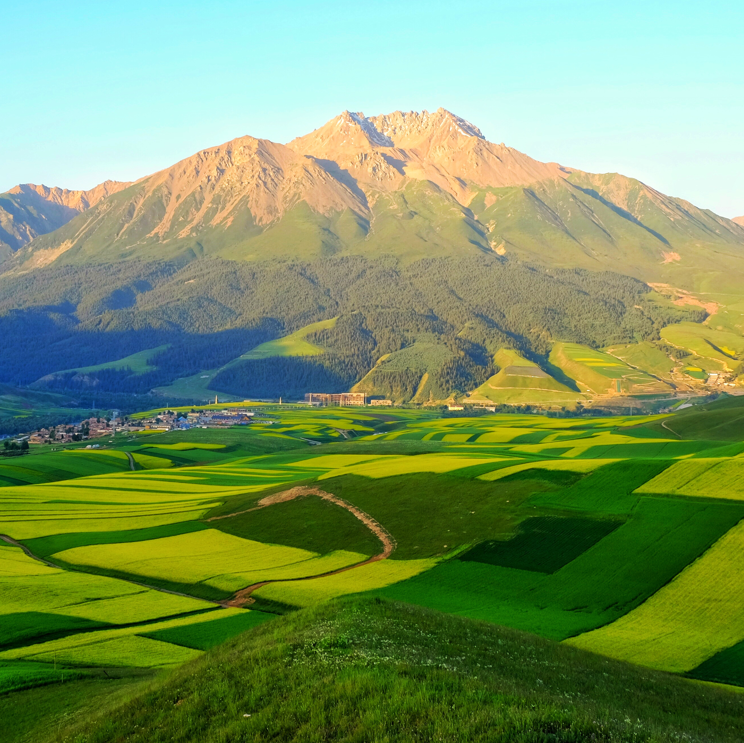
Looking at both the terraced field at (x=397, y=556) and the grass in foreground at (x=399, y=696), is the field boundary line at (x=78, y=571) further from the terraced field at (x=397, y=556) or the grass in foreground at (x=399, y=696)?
the grass in foreground at (x=399, y=696)

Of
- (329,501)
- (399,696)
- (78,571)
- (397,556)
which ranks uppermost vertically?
(399,696)

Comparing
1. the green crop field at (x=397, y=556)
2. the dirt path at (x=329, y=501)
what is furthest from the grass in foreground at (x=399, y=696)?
the dirt path at (x=329, y=501)

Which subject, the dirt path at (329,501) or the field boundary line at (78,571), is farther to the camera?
the field boundary line at (78,571)

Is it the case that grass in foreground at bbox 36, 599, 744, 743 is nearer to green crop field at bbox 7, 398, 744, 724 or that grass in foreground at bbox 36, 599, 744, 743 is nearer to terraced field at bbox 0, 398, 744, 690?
green crop field at bbox 7, 398, 744, 724

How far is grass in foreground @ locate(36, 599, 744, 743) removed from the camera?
17.9 meters

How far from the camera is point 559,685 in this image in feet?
78.7

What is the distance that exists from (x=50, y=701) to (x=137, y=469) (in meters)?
103

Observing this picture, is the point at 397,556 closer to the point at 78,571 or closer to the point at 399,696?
the point at 78,571

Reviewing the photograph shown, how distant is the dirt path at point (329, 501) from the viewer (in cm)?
4956

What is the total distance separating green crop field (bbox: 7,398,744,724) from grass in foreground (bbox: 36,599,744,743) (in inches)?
220

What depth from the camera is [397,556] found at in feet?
192

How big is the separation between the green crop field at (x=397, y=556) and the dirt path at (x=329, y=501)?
0.29 meters

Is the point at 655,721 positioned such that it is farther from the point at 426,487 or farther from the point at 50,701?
the point at 426,487

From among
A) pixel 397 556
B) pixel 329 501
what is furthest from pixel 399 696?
pixel 329 501
